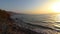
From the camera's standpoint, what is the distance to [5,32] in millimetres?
9125

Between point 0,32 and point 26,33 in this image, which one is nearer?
point 0,32

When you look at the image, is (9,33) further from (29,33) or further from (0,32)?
(29,33)

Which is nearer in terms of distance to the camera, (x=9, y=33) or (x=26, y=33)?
(x=9, y=33)

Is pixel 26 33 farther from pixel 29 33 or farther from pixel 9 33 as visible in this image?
pixel 9 33

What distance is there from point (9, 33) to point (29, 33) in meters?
2.15

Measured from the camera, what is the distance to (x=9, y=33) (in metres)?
9.29

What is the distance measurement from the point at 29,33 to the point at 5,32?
2.42m

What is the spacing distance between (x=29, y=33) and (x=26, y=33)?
0.24 meters

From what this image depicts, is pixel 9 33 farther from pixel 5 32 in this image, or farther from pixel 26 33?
pixel 26 33

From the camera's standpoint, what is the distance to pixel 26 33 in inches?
437

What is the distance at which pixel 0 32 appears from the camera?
29.5ft

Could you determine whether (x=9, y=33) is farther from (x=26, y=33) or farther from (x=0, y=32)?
(x=26, y=33)

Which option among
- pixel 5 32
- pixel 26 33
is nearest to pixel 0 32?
pixel 5 32

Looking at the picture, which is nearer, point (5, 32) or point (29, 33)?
point (5, 32)
